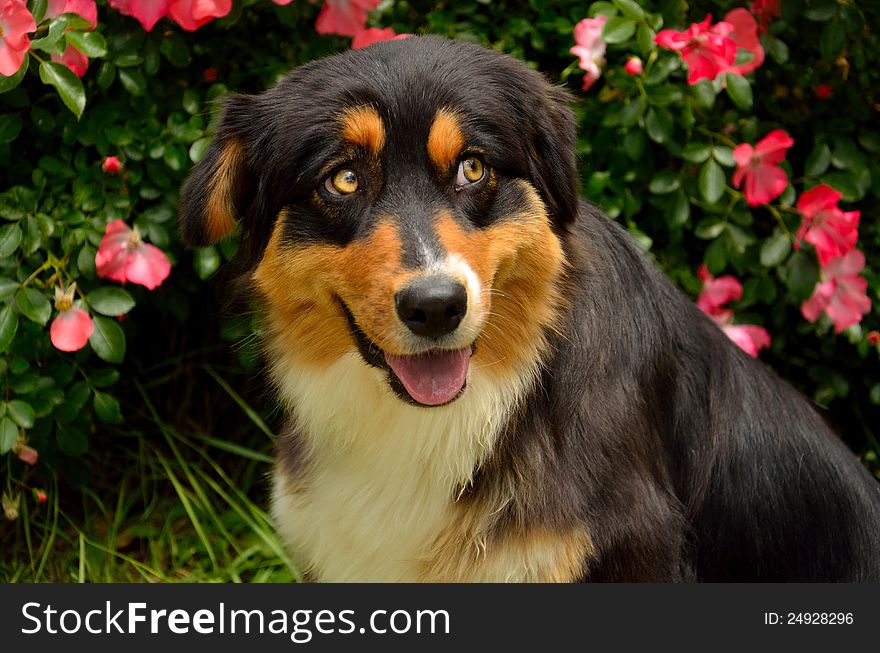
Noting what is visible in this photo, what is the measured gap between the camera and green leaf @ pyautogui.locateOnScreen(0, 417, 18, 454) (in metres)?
3.74

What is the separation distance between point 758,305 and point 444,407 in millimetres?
2004

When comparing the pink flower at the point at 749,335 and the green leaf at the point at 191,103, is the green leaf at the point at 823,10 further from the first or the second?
the green leaf at the point at 191,103

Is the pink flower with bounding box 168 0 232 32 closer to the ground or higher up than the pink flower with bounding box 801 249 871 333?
higher up

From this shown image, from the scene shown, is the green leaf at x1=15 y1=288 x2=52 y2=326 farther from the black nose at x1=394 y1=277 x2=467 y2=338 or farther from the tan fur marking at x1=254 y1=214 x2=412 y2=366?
the black nose at x1=394 y1=277 x2=467 y2=338

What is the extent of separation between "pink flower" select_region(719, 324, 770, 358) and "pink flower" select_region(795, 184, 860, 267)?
15.7 inches

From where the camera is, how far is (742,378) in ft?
11.4

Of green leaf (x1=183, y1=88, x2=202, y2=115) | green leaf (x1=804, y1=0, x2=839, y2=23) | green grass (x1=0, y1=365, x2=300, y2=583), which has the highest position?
green leaf (x1=804, y1=0, x2=839, y2=23)

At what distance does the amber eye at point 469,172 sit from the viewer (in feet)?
9.92

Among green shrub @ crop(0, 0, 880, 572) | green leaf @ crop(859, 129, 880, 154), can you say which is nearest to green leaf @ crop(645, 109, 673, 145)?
green shrub @ crop(0, 0, 880, 572)

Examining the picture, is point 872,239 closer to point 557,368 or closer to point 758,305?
point 758,305

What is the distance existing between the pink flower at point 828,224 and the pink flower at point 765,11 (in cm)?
69

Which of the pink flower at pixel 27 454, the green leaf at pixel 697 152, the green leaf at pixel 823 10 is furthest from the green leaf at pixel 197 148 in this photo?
the green leaf at pixel 823 10

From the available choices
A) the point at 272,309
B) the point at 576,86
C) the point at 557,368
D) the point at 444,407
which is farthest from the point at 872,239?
the point at 272,309

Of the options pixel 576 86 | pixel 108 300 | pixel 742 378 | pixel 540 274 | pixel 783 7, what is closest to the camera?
pixel 540 274
